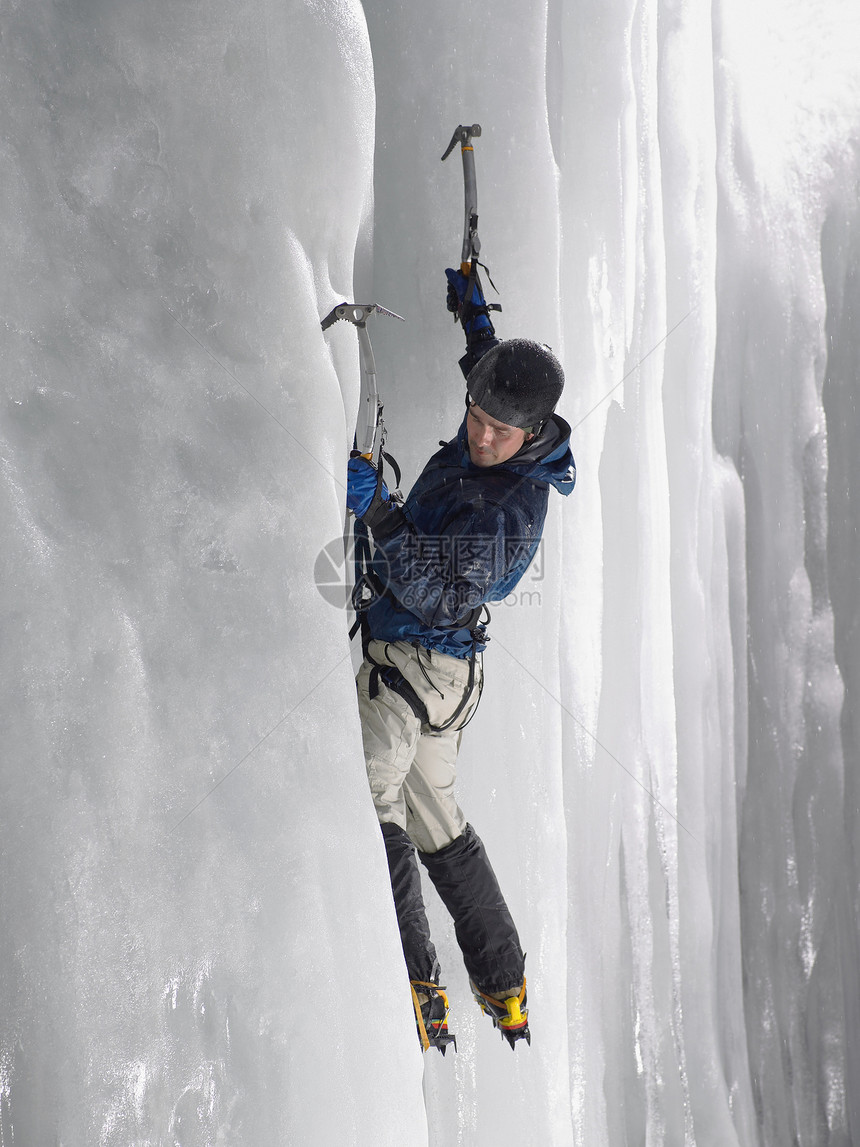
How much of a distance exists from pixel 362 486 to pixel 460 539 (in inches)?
7.8

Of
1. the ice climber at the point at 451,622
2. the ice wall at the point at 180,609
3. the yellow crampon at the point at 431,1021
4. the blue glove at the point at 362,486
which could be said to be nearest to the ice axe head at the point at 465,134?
the ice climber at the point at 451,622

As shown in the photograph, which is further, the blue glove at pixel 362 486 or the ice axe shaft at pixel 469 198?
the ice axe shaft at pixel 469 198

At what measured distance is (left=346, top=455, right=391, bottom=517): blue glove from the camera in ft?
4.75

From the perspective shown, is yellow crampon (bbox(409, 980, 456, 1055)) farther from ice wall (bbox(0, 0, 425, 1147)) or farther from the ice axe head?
the ice axe head

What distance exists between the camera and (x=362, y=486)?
4.78ft

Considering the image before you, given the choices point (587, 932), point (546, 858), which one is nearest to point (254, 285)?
point (546, 858)

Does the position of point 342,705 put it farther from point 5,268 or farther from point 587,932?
point 587,932

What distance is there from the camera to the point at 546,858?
2.34 metres

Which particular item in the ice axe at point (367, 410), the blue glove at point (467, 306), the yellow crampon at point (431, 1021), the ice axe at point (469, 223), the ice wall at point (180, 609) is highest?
the ice axe at point (469, 223)

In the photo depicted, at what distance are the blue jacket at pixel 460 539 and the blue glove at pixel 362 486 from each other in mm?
61

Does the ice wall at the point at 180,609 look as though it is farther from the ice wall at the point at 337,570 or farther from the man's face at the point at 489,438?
the man's face at the point at 489,438

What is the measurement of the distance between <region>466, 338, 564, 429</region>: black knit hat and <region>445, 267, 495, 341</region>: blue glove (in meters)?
0.34

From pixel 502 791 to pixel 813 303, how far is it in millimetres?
3111

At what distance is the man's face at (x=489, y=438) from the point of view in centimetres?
158
